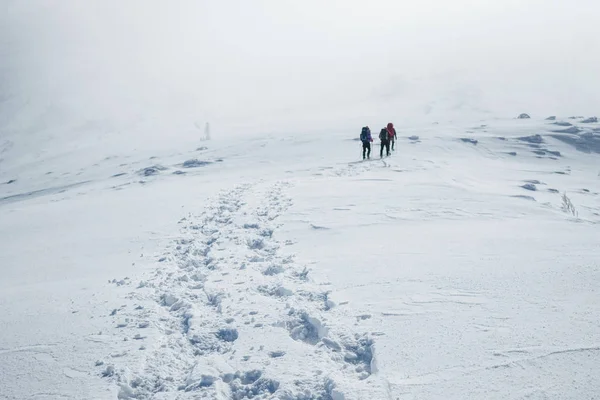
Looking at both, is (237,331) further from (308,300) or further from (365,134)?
(365,134)

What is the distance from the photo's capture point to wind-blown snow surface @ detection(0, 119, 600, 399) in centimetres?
458

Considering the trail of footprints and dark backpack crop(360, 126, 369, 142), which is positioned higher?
dark backpack crop(360, 126, 369, 142)

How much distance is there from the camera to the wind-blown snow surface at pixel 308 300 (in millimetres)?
4582

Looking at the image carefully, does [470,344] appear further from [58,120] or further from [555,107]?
[58,120]

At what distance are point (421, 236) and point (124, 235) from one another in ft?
24.9

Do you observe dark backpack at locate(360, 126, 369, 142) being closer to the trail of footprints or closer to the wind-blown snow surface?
the wind-blown snow surface

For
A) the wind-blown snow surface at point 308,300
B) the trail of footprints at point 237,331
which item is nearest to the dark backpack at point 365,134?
the wind-blown snow surface at point 308,300

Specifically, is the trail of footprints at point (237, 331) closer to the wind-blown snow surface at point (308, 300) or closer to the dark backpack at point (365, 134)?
the wind-blown snow surface at point (308, 300)

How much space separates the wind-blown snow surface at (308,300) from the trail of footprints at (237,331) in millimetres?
25

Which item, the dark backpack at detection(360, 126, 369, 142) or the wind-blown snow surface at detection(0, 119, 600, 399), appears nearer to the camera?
the wind-blown snow surface at detection(0, 119, 600, 399)

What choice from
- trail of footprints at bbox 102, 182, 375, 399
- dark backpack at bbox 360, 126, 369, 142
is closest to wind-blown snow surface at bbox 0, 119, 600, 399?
trail of footprints at bbox 102, 182, 375, 399

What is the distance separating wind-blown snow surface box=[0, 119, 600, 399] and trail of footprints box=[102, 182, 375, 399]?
0.03 m

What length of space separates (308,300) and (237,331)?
1270 millimetres

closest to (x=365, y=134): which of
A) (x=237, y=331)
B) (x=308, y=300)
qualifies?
(x=308, y=300)
